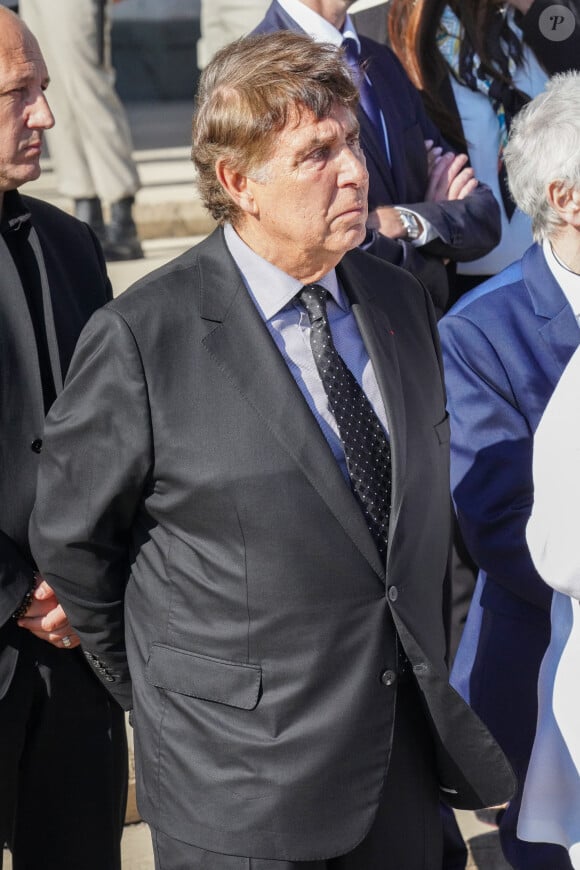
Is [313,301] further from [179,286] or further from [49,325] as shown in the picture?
[49,325]

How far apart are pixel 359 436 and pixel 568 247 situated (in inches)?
34.4

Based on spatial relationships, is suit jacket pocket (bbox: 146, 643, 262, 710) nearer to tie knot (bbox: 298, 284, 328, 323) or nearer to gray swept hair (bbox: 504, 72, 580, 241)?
tie knot (bbox: 298, 284, 328, 323)

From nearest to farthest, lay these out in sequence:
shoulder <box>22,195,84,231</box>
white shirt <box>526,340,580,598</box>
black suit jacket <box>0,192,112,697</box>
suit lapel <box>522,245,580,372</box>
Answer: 1. white shirt <box>526,340,580,598</box>
2. black suit jacket <box>0,192,112,697</box>
3. shoulder <box>22,195,84,231</box>
4. suit lapel <box>522,245,580,372</box>

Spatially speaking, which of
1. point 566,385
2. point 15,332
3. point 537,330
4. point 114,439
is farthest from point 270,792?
point 537,330

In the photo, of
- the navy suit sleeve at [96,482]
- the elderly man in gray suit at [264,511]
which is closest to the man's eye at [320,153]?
the elderly man in gray suit at [264,511]

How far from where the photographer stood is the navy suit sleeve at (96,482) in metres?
2.02

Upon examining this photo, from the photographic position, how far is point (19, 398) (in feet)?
7.72

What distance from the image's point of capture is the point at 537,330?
8.84 ft

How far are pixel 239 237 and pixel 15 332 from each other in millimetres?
482

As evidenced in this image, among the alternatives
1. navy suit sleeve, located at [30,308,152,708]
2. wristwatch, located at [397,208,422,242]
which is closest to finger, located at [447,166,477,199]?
wristwatch, located at [397,208,422,242]

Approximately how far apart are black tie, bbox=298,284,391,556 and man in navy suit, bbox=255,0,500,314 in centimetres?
104

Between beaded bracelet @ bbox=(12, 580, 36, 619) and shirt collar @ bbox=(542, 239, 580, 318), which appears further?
shirt collar @ bbox=(542, 239, 580, 318)

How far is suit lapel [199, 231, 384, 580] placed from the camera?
2.01 meters

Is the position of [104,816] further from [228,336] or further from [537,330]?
[537,330]
